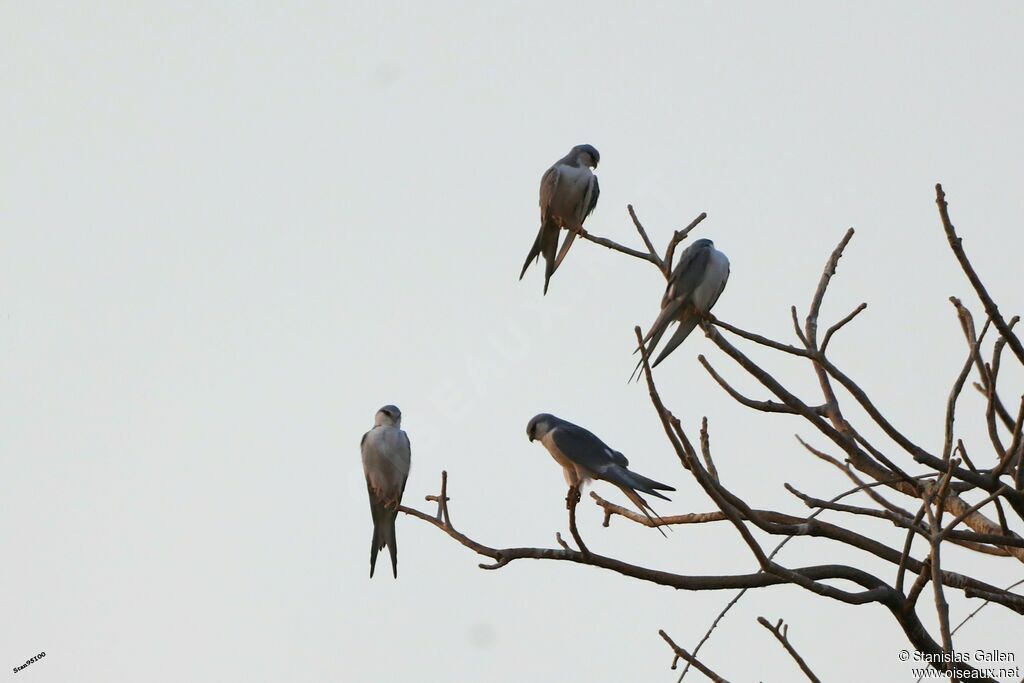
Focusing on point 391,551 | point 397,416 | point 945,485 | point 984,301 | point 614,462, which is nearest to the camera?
point 945,485

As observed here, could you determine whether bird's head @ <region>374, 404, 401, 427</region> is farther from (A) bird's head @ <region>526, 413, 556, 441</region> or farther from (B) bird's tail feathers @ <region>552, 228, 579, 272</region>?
(B) bird's tail feathers @ <region>552, 228, 579, 272</region>

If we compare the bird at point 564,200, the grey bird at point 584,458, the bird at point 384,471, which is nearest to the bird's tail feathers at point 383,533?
the bird at point 384,471

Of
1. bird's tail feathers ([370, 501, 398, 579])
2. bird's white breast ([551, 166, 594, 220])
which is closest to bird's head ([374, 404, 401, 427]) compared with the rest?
bird's tail feathers ([370, 501, 398, 579])

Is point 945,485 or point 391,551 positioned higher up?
point 391,551

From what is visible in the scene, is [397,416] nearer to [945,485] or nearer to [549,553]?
[549,553]

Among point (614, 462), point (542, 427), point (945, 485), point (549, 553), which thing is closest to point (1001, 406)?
point (945, 485)

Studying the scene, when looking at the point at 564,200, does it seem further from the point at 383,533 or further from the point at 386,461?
the point at 383,533

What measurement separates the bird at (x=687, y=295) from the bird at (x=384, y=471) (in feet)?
6.83

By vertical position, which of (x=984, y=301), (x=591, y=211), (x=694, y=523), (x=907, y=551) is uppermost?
(x=591, y=211)

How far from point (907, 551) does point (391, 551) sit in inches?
177

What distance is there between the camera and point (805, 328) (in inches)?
182

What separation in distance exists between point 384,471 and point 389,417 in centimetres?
47

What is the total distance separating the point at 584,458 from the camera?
279 inches

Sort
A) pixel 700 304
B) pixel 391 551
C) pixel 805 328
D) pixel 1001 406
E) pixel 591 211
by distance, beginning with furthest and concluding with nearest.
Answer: pixel 591 211 < pixel 391 551 < pixel 700 304 < pixel 805 328 < pixel 1001 406
